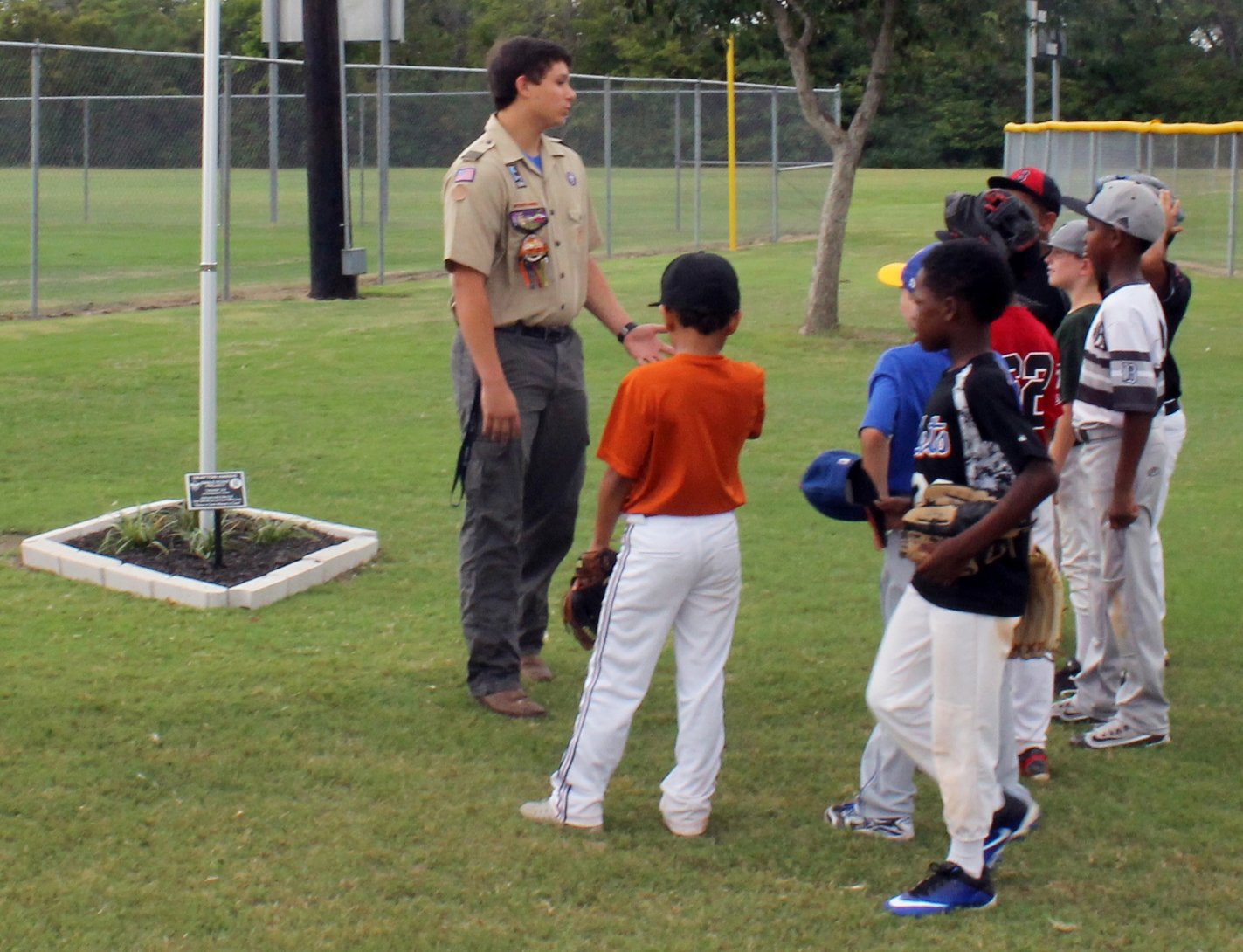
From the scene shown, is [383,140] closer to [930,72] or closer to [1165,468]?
[1165,468]

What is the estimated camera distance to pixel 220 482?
619 cm

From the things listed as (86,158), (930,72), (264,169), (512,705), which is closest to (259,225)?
(264,169)

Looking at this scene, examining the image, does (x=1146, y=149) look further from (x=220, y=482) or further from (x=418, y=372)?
(x=220, y=482)

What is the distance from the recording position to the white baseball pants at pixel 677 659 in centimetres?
396

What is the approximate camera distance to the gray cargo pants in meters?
4.94

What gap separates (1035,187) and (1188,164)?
18.3 meters

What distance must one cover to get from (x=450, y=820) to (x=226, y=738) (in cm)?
92

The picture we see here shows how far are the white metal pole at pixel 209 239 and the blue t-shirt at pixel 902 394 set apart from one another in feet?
10.9

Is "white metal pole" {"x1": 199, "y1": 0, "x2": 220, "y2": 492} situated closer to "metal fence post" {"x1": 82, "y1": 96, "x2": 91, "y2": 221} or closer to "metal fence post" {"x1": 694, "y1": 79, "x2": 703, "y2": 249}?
"metal fence post" {"x1": 82, "y1": 96, "x2": 91, "y2": 221}

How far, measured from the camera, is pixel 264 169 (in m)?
20.7

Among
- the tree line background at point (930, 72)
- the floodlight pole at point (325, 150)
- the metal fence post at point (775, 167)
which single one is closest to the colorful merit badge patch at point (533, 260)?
the floodlight pole at point (325, 150)

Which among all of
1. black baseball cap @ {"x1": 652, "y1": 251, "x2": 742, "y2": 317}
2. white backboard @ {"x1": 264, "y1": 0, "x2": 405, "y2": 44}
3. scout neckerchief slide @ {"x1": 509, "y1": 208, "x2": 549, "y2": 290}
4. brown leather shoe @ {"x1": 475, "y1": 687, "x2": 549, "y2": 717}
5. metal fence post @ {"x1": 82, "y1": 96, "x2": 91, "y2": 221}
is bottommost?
brown leather shoe @ {"x1": 475, "y1": 687, "x2": 549, "y2": 717}

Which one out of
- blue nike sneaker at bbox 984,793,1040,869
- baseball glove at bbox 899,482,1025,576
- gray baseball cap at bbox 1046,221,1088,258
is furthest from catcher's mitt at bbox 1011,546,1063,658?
gray baseball cap at bbox 1046,221,1088,258

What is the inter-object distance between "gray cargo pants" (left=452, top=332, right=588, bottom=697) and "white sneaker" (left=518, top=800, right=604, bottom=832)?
2.85 ft
